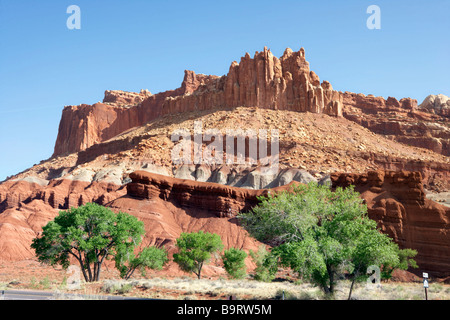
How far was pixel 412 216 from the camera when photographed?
5653cm

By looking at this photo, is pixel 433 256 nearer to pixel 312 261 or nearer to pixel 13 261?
pixel 312 261

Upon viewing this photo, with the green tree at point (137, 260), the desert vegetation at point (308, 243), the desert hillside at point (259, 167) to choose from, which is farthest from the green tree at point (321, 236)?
the green tree at point (137, 260)

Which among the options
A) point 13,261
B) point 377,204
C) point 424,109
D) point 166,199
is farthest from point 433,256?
point 424,109

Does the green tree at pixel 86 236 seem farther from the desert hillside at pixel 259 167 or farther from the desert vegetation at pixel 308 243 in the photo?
the desert hillside at pixel 259 167

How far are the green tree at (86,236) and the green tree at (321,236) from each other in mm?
13427

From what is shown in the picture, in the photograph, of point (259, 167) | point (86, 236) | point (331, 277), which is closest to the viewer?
point (331, 277)

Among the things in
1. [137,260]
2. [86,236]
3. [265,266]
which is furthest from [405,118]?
[265,266]

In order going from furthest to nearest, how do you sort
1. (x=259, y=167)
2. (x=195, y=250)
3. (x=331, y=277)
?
(x=259, y=167) < (x=195, y=250) < (x=331, y=277)

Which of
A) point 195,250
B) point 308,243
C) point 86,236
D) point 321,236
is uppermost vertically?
point 321,236

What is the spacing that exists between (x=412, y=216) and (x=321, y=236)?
3614 centimetres

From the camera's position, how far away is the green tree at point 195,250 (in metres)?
46.0

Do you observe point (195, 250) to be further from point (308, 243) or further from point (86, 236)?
point (308, 243)

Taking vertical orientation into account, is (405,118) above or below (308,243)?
above

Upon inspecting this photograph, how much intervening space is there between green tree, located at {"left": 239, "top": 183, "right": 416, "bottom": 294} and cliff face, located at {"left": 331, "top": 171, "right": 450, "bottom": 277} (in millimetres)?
30014
